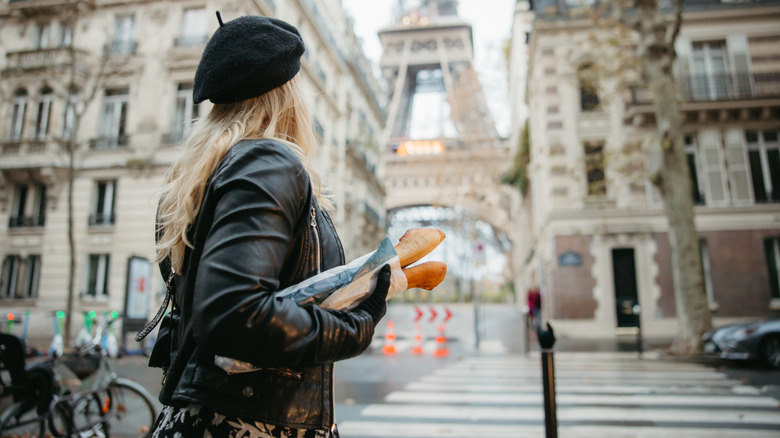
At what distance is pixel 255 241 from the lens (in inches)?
41.4

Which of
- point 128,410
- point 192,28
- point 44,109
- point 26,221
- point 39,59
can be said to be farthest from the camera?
point 44,109

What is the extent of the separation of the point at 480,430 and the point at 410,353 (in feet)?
25.7

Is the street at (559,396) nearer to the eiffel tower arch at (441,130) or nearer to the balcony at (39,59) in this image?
the balcony at (39,59)

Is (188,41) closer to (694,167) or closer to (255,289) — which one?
(694,167)

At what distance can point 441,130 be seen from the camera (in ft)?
99.4

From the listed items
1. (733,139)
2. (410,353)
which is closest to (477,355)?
(410,353)

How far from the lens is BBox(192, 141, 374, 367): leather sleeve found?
103 centimetres

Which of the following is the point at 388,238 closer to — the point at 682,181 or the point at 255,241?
the point at 255,241

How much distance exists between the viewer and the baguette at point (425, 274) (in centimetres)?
133

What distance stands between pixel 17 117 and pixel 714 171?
25.0m

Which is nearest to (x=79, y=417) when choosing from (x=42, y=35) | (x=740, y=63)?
(x=42, y=35)

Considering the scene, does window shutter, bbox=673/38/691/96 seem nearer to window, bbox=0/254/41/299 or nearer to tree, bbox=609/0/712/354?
tree, bbox=609/0/712/354

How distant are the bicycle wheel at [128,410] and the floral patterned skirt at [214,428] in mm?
3880

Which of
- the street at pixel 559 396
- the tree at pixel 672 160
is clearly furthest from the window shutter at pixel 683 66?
the street at pixel 559 396
